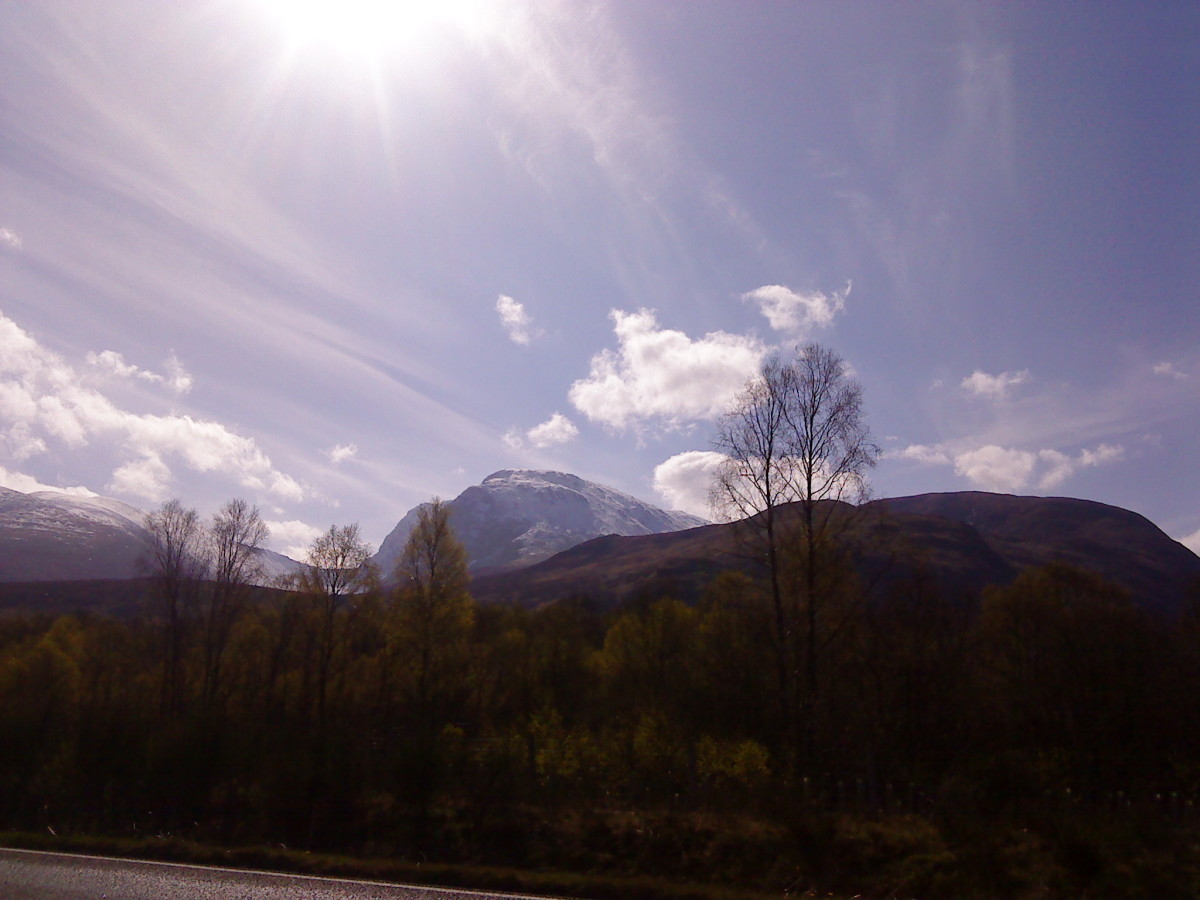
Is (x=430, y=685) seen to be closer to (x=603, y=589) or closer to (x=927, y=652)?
(x=927, y=652)

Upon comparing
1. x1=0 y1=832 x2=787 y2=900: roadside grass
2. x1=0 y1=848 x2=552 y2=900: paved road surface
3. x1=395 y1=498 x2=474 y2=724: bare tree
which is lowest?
x1=0 y1=832 x2=787 y2=900: roadside grass

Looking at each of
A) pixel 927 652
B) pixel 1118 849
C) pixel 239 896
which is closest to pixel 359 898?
pixel 239 896

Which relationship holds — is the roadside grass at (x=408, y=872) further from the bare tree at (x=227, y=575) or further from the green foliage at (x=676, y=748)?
the bare tree at (x=227, y=575)

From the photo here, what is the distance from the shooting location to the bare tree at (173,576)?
52.6 metres

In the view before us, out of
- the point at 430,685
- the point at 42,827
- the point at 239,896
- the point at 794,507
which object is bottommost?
the point at 42,827

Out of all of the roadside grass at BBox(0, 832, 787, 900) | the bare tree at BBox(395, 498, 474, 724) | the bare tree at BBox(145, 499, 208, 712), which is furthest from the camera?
the bare tree at BBox(145, 499, 208, 712)

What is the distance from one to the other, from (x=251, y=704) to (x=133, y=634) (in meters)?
20.3

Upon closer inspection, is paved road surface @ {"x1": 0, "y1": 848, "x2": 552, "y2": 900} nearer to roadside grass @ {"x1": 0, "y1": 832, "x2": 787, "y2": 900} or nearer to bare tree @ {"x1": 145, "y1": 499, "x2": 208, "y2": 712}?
roadside grass @ {"x1": 0, "y1": 832, "x2": 787, "y2": 900}

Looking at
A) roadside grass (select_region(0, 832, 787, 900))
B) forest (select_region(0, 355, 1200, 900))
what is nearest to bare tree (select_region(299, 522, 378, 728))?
forest (select_region(0, 355, 1200, 900))

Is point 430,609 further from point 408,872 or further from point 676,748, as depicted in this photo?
point 408,872

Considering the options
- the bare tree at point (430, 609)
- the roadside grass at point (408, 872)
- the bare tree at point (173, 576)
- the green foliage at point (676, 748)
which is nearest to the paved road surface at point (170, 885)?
the roadside grass at point (408, 872)

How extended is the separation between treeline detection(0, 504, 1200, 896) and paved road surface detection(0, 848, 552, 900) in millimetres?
6876

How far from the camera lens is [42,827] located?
83.9 ft

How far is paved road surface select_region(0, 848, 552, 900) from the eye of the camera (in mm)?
12500
